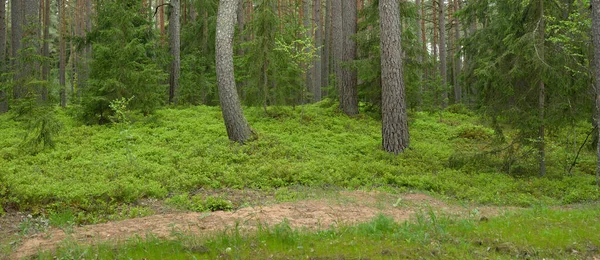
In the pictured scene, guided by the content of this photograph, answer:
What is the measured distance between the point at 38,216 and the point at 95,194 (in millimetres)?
1011

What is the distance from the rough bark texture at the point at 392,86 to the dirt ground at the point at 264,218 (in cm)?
346

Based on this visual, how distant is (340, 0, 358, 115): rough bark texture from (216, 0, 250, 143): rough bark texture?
561 centimetres

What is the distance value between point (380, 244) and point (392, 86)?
8240 mm

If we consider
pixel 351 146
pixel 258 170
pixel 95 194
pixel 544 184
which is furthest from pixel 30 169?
pixel 544 184

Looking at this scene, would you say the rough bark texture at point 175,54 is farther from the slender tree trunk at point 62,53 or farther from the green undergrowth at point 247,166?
the slender tree trunk at point 62,53

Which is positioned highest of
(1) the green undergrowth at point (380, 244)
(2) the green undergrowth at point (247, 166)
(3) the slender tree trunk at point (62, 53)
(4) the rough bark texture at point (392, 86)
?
(3) the slender tree trunk at point (62, 53)

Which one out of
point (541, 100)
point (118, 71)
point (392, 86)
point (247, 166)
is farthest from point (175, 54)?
point (541, 100)

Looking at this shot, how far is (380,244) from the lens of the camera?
4883 millimetres

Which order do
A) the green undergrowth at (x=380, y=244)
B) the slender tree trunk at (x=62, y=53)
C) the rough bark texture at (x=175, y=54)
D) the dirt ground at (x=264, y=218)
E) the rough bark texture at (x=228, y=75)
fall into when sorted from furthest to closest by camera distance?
the slender tree trunk at (x=62, y=53) < the rough bark texture at (x=175, y=54) < the rough bark texture at (x=228, y=75) < the dirt ground at (x=264, y=218) < the green undergrowth at (x=380, y=244)

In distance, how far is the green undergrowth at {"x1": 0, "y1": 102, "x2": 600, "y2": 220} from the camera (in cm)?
843

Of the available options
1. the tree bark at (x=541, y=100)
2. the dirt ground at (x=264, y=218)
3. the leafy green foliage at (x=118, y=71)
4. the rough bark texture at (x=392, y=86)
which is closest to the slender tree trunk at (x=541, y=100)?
the tree bark at (x=541, y=100)

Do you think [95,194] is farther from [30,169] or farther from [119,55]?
[119,55]

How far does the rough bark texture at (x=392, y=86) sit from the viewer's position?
1243 centimetres

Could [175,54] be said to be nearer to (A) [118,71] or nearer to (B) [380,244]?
(A) [118,71]
